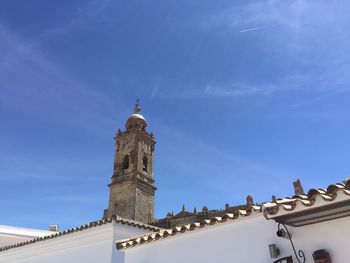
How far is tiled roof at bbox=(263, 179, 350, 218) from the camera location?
438 cm

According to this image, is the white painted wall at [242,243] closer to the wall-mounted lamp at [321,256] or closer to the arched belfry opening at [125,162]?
the wall-mounted lamp at [321,256]

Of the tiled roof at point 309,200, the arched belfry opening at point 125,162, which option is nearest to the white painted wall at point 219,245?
the tiled roof at point 309,200

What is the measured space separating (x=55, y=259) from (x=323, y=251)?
23.1ft

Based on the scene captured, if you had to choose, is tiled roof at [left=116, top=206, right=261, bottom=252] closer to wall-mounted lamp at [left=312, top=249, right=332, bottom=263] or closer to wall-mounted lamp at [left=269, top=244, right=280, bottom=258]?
wall-mounted lamp at [left=269, top=244, right=280, bottom=258]

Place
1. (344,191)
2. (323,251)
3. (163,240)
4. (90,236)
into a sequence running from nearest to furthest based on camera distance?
(344,191) → (323,251) → (163,240) → (90,236)

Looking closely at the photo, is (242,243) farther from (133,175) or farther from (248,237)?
(133,175)

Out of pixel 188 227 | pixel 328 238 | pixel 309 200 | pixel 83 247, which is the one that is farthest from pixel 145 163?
pixel 309 200

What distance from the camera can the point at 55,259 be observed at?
9406 mm

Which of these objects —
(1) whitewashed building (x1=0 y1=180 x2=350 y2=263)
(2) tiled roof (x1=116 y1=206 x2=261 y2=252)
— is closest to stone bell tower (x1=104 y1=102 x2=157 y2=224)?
(1) whitewashed building (x1=0 y1=180 x2=350 y2=263)

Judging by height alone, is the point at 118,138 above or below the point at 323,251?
above

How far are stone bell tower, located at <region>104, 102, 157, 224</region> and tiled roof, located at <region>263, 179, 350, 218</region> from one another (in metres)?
27.2

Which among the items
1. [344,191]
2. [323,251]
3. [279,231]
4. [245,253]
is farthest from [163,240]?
[344,191]

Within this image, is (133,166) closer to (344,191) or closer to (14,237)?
(14,237)

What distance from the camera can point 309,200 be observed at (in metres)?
4.68
